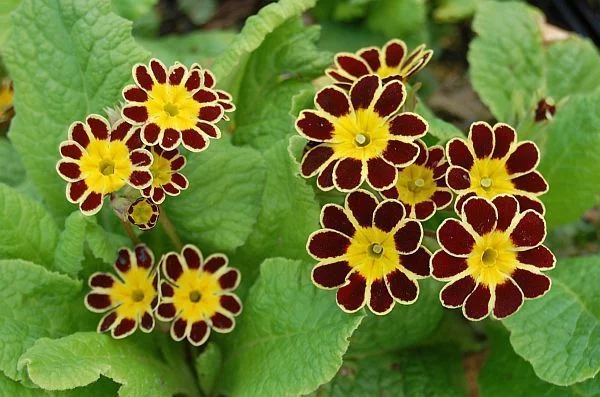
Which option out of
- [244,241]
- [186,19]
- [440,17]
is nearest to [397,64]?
[244,241]

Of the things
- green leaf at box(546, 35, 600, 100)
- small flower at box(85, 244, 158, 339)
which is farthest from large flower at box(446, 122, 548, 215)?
green leaf at box(546, 35, 600, 100)

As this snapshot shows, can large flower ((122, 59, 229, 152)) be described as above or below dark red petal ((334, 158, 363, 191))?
above

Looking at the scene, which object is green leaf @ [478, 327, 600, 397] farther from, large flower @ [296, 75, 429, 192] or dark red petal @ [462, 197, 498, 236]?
large flower @ [296, 75, 429, 192]

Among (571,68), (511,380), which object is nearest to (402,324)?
(511,380)

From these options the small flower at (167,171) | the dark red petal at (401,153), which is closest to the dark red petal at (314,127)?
the dark red petal at (401,153)

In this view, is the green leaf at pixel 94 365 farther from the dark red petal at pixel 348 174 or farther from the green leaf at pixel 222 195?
the dark red petal at pixel 348 174

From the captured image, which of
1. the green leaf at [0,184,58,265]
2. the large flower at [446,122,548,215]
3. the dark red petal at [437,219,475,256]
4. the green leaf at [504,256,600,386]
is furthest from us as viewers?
the green leaf at [0,184,58,265]
